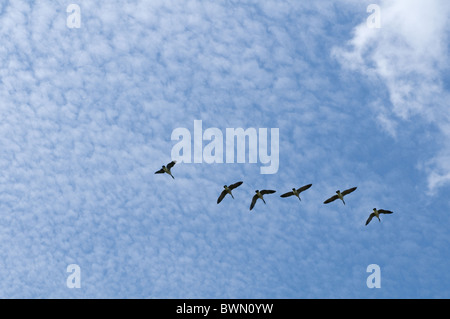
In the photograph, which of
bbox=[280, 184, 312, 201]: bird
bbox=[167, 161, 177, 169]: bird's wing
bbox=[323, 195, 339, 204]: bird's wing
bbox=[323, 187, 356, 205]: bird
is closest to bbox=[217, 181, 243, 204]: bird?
bbox=[280, 184, 312, 201]: bird

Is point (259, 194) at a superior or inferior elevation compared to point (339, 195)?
superior

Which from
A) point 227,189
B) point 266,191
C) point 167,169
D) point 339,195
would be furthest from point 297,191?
point 167,169

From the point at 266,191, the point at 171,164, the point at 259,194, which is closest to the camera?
the point at 171,164

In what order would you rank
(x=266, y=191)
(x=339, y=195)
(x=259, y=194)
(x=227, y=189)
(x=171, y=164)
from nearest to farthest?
1. (x=171, y=164)
2. (x=339, y=195)
3. (x=227, y=189)
4. (x=266, y=191)
5. (x=259, y=194)

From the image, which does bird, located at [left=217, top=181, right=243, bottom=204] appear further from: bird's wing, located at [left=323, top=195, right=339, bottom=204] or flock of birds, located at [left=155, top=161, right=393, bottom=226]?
bird's wing, located at [left=323, top=195, right=339, bottom=204]

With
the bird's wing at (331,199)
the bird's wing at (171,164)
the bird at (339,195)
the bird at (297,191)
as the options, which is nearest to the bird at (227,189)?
the bird at (297,191)

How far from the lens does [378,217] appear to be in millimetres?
83438

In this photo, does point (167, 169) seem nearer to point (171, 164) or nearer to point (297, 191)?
point (171, 164)

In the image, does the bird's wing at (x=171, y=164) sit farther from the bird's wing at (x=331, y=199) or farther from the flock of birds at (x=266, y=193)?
the bird's wing at (x=331, y=199)
